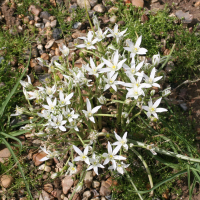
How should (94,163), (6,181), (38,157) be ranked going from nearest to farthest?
(94,163) < (6,181) < (38,157)

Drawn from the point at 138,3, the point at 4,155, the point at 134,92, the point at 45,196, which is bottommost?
the point at 45,196

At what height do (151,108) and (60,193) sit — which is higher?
(151,108)

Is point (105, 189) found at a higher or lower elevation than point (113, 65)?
lower

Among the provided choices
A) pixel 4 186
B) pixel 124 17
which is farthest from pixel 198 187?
pixel 124 17

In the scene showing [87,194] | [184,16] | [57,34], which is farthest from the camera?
[184,16]

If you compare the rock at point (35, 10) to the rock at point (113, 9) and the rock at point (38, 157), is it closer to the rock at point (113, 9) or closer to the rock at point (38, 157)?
the rock at point (113, 9)

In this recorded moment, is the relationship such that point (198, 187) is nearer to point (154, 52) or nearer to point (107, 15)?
point (154, 52)

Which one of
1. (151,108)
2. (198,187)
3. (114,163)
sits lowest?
(198,187)

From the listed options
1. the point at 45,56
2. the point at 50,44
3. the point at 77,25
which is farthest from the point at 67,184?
the point at 77,25

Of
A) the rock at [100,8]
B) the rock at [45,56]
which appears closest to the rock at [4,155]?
the rock at [45,56]

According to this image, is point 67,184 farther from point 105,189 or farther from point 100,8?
point 100,8
